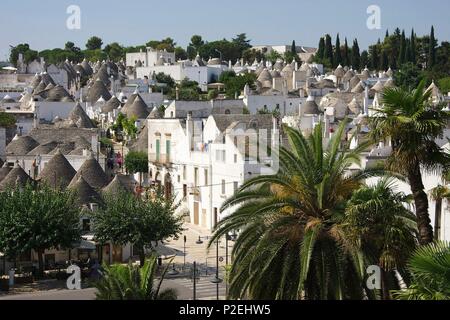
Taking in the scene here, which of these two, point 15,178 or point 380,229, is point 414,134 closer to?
point 380,229

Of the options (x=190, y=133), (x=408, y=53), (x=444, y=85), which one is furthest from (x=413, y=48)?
(x=190, y=133)

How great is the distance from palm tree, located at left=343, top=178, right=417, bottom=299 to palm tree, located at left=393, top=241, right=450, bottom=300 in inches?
91.8

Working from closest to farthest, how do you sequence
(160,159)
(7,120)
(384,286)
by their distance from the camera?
(384,286) → (160,159) → (7,120)

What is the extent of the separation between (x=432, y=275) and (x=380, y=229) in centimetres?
333

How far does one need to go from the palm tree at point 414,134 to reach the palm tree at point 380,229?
42cm

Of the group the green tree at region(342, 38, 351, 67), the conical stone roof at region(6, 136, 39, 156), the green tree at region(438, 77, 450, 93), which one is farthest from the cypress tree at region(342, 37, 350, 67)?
the conical stone roof at region(6, 136, 39, 156)

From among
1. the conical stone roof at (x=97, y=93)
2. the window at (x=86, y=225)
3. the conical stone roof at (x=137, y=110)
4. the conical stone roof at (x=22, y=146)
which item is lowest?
the window at (x=86, y=225)

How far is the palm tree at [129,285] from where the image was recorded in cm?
1450

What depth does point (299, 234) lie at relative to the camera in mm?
15078

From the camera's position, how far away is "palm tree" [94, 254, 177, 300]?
47.6 ft

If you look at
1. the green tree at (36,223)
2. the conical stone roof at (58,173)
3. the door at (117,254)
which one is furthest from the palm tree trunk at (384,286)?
the conical stone roof at (58,173)

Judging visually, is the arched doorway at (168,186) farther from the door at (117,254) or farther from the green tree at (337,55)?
the green tree at (337,55)

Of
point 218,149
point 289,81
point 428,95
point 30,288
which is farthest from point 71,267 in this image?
point 289,81

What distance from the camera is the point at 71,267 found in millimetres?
28312
